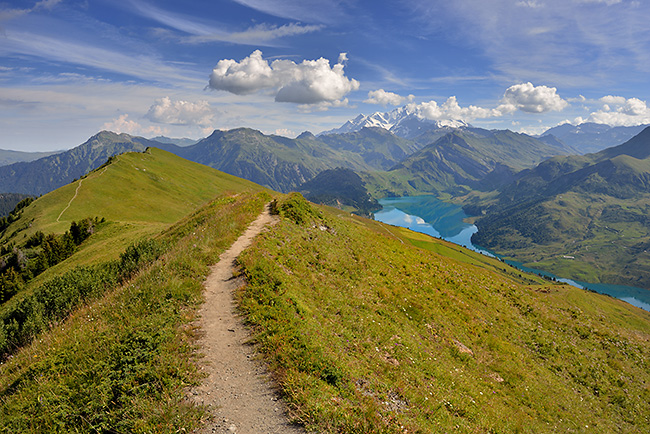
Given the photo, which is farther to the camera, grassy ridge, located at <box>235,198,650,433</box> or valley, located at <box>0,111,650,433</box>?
grassy ridge, located at <box>235,198,650,433</box>

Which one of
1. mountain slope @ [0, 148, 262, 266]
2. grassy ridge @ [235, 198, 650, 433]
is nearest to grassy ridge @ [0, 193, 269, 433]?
grassy ridge @ [235, 198, 650, 433]

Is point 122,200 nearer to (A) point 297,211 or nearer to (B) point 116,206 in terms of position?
(B) point 116,206

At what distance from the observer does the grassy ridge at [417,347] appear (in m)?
9.95

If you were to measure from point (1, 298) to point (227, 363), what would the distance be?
54.9m

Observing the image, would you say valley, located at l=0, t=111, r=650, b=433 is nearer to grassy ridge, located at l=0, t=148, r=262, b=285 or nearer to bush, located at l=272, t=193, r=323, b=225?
bush, located at l=272, t=193, r=323, b=225

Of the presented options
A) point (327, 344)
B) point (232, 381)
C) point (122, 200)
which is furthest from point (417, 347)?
point (122, 200)

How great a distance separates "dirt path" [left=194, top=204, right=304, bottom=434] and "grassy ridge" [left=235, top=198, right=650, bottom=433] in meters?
→ 0.56

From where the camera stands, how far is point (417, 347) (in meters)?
15.9

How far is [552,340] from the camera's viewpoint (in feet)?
79.0

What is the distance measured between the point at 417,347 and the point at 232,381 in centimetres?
1088

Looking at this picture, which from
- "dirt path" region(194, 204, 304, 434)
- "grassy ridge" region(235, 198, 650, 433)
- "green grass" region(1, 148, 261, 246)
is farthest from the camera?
"green grass" region(1, 148, 261, 246)

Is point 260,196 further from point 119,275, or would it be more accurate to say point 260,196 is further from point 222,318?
point 222,318

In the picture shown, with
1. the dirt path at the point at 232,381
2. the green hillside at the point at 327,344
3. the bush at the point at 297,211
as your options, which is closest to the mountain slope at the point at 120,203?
the bush at the point at 297,211

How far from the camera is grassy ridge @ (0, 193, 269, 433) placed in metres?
7.38
